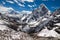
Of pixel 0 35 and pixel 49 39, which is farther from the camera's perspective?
pixel 49 39

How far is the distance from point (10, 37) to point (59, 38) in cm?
12036

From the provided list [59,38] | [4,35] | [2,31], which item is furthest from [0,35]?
[59,38]

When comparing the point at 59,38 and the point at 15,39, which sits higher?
the point at 15,39

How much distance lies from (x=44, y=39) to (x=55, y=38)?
15.4 m

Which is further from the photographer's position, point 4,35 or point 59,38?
point 59,38

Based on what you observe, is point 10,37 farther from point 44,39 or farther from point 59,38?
point 59,38

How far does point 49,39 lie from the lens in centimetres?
19325

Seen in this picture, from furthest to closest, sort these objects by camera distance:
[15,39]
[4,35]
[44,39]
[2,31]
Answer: [44,39] → [2,31] → [4,35] → [15,39]

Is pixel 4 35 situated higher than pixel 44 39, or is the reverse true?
pixel 4 35

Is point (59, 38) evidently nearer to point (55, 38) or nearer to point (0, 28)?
point (55, 38)

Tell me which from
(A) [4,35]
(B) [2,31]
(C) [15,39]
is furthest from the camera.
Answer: (B) [2,31]

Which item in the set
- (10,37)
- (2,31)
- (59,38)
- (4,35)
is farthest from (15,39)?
(59,38)

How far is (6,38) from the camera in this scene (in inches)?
3413

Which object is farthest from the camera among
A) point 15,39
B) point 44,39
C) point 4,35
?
point 44,39
